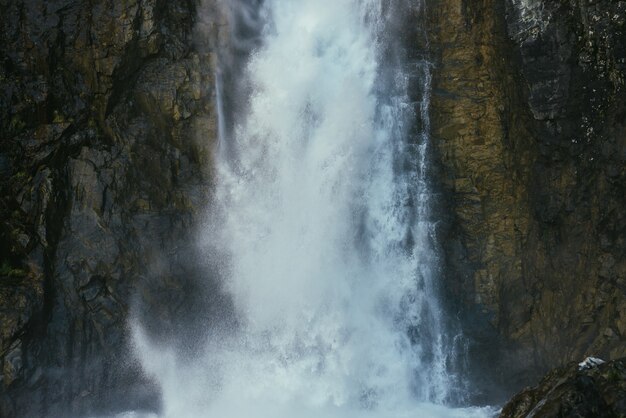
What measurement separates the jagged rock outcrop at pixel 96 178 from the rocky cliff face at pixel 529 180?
6430mm

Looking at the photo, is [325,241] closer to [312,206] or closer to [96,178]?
[312,206]

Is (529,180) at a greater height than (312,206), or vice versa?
(529,180)

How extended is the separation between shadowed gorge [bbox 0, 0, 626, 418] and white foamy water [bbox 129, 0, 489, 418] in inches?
2.3

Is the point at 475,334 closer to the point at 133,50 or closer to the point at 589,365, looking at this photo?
the point at 589,365

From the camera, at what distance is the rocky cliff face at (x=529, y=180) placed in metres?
14.7

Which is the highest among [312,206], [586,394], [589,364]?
[312,206]

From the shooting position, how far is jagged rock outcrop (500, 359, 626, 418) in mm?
7340

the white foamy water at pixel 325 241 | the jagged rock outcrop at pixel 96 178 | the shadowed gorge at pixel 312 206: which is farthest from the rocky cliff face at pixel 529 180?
the jagged rock outcrop at pixel 96 178

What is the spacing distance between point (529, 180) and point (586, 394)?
8.82 metres

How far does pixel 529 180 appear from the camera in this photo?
15555 millimetres

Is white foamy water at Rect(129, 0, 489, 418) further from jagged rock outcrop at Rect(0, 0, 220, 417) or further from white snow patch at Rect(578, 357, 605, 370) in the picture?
white snow patch at Rect(578, 357, 605, 370)

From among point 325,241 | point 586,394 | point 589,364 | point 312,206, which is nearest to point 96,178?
point 312,206

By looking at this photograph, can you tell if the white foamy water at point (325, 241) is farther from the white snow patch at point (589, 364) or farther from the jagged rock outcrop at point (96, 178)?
A: the white snow patch at point (589, 364)

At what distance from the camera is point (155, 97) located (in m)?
15.6
